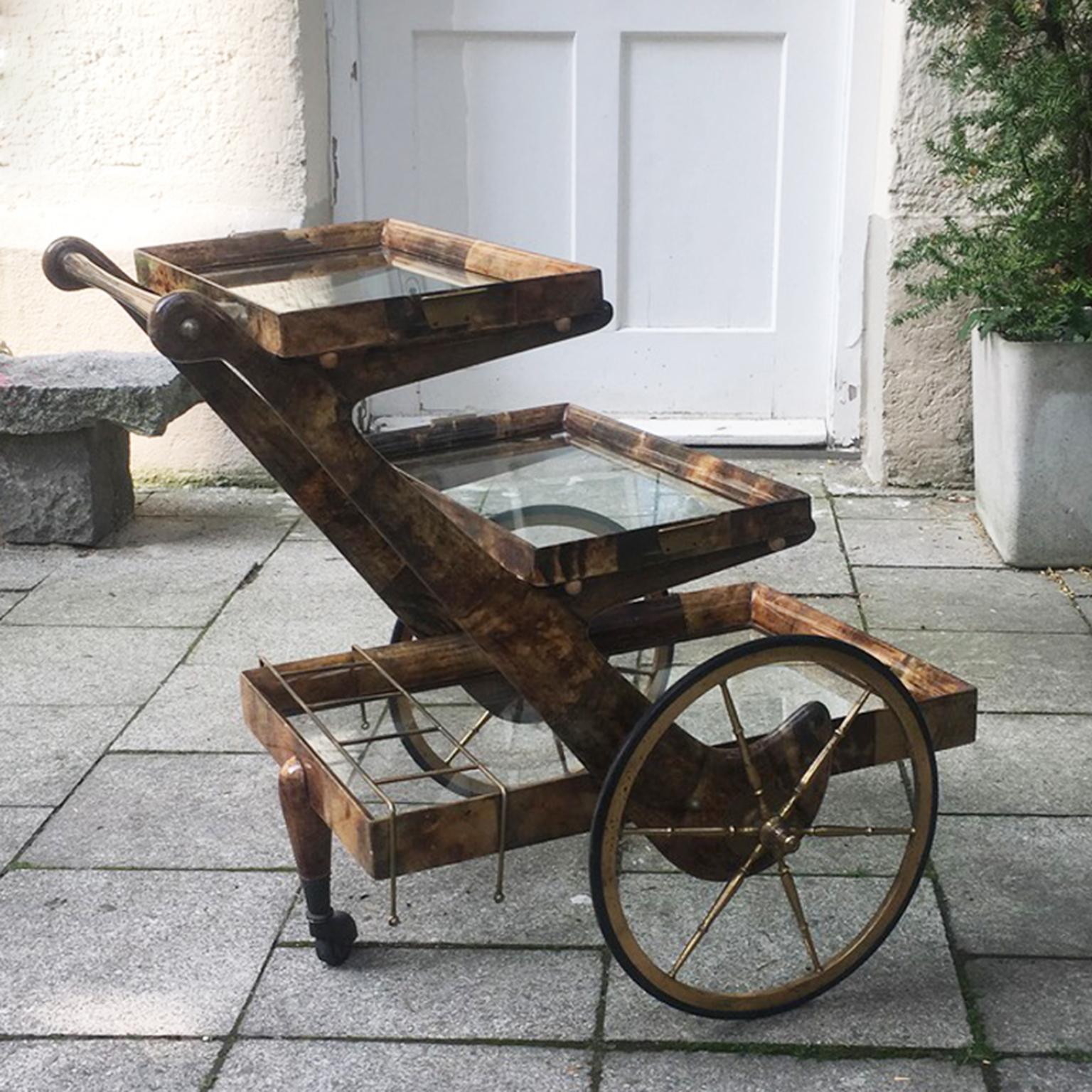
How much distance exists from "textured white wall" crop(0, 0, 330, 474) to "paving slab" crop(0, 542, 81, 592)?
811 millimetres

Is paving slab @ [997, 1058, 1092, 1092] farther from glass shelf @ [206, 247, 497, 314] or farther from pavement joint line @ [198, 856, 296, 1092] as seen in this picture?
glass shelf @ [206, 247, 497, 314]

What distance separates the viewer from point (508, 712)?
3.05 metres

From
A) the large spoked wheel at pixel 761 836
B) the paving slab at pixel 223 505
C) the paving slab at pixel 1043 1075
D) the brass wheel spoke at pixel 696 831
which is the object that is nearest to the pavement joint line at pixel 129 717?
the paving slab at pixel 223 505

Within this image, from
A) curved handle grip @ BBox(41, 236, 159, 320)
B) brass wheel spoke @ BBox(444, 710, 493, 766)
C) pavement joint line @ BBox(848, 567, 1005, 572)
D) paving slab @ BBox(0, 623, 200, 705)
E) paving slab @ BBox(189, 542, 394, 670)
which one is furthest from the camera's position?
pavement joint line @ BBox(848, 567, 1005, 572)

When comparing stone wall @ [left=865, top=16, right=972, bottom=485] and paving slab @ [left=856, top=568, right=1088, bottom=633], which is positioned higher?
stone wall @ [left=865, top=16, right=972, bottom=485]

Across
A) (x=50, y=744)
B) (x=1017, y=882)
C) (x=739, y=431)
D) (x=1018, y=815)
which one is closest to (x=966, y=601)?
(x=1018, y=815)

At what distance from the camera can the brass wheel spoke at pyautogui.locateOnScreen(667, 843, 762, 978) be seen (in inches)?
92.0

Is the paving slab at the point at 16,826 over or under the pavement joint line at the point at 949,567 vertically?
under

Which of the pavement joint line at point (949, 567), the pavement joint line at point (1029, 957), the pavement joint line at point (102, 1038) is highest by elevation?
the pavement joint line at point (949, 567)

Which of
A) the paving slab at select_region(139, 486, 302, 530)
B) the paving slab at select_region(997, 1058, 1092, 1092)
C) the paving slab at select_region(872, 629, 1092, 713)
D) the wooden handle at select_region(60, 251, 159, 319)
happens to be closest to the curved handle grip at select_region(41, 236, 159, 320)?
the wooden handle at select_region(60, 251, 159, 319)

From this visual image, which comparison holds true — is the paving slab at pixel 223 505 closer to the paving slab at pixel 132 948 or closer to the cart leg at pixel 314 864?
the paving slab at pixel 132 948

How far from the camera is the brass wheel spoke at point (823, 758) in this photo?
241 cm

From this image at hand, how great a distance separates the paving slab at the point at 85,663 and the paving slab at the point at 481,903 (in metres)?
0.99

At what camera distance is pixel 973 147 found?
4797mm
